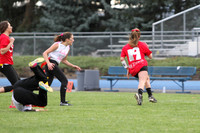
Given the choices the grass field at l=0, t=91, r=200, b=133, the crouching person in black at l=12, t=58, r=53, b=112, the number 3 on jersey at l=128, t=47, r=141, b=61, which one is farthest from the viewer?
the number 3 on jersey at l=128, t=47, r=141, b=61

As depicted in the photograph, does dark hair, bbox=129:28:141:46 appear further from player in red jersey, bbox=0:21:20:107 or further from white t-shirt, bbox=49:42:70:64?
player in red jersey, bbox=0:21:20:107

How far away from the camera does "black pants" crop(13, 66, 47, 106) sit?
837 centimetres

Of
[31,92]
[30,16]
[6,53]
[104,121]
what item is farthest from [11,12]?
[104,121]

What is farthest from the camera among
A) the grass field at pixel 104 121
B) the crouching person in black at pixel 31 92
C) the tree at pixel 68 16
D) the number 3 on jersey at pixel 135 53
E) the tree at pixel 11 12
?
the tree at pixel 11 12

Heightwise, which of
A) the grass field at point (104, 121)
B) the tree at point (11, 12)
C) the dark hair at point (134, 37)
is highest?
the tree at point (11, 12)

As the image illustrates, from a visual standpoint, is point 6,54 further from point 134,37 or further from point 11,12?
point 11,12

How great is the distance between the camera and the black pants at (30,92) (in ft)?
27.5

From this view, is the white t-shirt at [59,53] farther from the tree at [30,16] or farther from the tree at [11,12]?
the tree at [11,12]

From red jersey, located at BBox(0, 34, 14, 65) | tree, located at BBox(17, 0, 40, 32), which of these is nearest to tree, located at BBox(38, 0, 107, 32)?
tree, located at BBox(17, 0, 40, 32)

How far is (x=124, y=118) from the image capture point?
7621mm

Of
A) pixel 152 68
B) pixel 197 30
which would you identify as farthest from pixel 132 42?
pixel 197 30

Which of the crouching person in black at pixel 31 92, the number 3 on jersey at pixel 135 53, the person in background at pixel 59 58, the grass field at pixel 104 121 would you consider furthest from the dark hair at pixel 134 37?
the crouching person in black at pixel 31 92

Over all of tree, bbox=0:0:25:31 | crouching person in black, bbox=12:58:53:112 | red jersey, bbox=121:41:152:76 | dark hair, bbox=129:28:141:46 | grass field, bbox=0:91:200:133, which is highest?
tree, bbox=0:0:25:31

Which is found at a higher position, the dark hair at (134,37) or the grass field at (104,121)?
the dark hair at (134,37)
